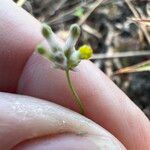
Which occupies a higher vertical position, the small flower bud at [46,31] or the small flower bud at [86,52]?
the small flower bud at [46,31]

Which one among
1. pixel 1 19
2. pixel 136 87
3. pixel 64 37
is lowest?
pixel 136 87

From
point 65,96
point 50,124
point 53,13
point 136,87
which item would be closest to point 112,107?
point 65,96

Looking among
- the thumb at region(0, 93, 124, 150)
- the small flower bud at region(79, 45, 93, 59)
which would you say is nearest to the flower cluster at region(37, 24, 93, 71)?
the small flower bud at region(79, 45, 93, 59)

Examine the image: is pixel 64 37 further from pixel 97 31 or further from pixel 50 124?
pixel 50 124

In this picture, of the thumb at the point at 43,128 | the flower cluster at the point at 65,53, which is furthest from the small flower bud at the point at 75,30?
the thumb at the point at 43,128

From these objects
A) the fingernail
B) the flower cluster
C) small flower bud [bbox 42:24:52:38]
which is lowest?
the fingernail

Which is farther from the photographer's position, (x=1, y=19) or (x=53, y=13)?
(x=53, y=13)

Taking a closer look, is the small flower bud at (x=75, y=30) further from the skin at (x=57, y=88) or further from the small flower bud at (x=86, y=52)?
the skin at (x=57, y=88)

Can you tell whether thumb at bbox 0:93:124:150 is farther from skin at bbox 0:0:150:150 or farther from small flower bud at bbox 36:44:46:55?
small flower bud at bbox 36:44:46:55
